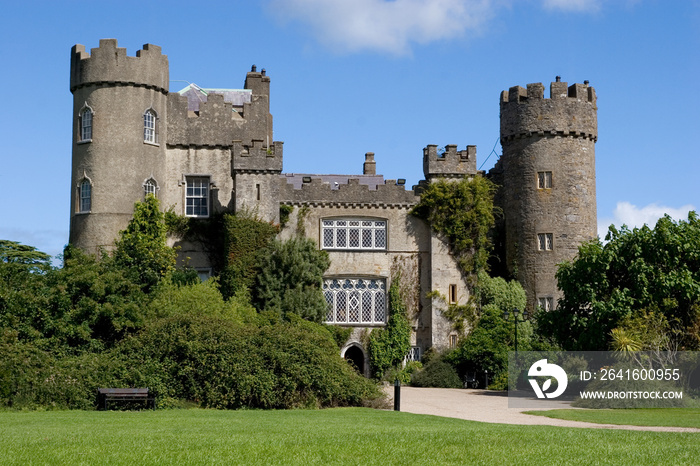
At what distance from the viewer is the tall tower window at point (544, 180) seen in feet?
128

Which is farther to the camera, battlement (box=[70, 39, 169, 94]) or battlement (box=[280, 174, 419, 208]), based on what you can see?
battlement (box=[280, 174, 419, 208])

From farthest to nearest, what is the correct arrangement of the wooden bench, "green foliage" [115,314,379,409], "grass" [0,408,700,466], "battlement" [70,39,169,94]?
"battlement" [70,39,169,94]
"green foliage" [115,314,379,409]
the wooden bench
"grass" [0,408,700,466]

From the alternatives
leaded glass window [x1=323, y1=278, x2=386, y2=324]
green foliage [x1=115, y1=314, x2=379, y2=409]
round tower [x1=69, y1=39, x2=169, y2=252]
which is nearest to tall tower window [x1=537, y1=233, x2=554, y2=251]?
leaded glass window [x1=323, y1=278, x2=386, y2=324]

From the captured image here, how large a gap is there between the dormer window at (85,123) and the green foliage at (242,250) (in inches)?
272

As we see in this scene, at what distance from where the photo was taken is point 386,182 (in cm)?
3947

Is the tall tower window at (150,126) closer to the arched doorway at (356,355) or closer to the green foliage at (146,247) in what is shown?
the green foliage at (146,247)

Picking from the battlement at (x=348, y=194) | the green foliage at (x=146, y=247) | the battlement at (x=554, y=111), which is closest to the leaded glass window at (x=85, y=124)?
the green foliage at (x=146, y=247)

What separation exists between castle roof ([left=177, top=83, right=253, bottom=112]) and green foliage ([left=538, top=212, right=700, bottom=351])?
18.0 meters

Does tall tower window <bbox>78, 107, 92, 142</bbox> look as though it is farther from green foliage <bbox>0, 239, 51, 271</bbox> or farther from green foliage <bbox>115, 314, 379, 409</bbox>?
green foliage <bbox>115, 314, 379, 409</bbox>

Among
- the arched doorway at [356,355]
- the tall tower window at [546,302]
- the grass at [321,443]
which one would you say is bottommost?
the grass at [321,443]

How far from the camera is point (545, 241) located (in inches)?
1529

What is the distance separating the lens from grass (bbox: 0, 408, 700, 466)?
13336 millimetres

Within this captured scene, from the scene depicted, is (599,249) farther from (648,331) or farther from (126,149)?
(126,149)

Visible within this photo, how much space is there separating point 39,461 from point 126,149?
25.7 meters
